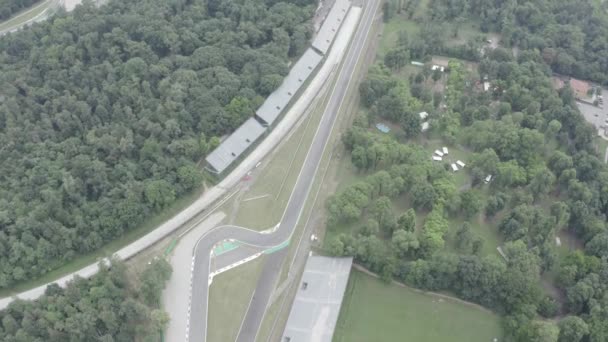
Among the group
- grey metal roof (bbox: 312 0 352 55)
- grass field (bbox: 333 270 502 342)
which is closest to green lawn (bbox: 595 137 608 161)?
grass field (bbox: 333 270 502 342)

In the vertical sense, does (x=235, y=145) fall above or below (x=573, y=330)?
above

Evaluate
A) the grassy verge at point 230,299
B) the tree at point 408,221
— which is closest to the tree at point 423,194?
the tree at point 408,221

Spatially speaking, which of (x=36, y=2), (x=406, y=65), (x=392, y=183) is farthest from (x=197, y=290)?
(x=36, y=2)

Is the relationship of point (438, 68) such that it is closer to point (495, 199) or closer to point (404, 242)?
point (495, 199)

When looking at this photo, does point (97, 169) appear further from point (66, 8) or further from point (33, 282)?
point (66, 8)

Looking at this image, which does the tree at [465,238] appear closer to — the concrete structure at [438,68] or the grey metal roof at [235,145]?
the grey metal roof at [235,145]

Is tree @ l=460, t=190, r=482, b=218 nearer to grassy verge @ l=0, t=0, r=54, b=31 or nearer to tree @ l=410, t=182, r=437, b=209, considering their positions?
tree @ l=410, t=182, r=437, b=209

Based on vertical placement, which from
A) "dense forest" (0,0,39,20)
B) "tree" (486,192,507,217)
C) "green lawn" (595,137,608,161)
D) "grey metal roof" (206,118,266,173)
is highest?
"dense forest" (0,0,39,20)

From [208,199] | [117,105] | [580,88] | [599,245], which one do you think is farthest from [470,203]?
[117,105]
